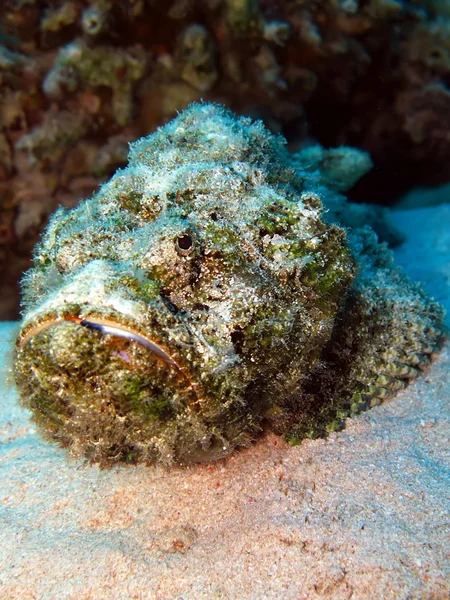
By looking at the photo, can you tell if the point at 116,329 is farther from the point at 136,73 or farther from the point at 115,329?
the point at 136,73

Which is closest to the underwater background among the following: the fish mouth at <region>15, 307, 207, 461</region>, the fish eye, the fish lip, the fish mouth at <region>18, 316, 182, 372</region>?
the fish mouth at <region>15, 307, 207, 461</region>

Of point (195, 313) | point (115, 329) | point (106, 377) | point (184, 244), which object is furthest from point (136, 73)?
point (106, 377)

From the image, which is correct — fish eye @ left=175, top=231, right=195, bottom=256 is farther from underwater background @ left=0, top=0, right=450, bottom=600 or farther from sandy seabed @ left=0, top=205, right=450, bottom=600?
sandy seabed @ left=0, top=205, right=450, bottom=600

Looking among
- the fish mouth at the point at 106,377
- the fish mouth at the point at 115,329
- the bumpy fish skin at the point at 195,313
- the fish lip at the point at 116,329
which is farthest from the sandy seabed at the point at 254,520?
the fish mouth at the point at 115,329

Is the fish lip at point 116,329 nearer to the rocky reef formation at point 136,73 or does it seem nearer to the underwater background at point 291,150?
the underwater background at point 291,150

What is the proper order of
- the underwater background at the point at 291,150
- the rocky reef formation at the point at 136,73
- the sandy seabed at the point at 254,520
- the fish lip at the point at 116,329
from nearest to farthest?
the fish lip at the point at 116,329, the sandy seabed at the point at 254,520, the underwater background at the point at 291,150, the rocky reef formation at the point at 136,73

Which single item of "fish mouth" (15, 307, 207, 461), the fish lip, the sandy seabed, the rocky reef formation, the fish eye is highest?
the rocky reef formation
